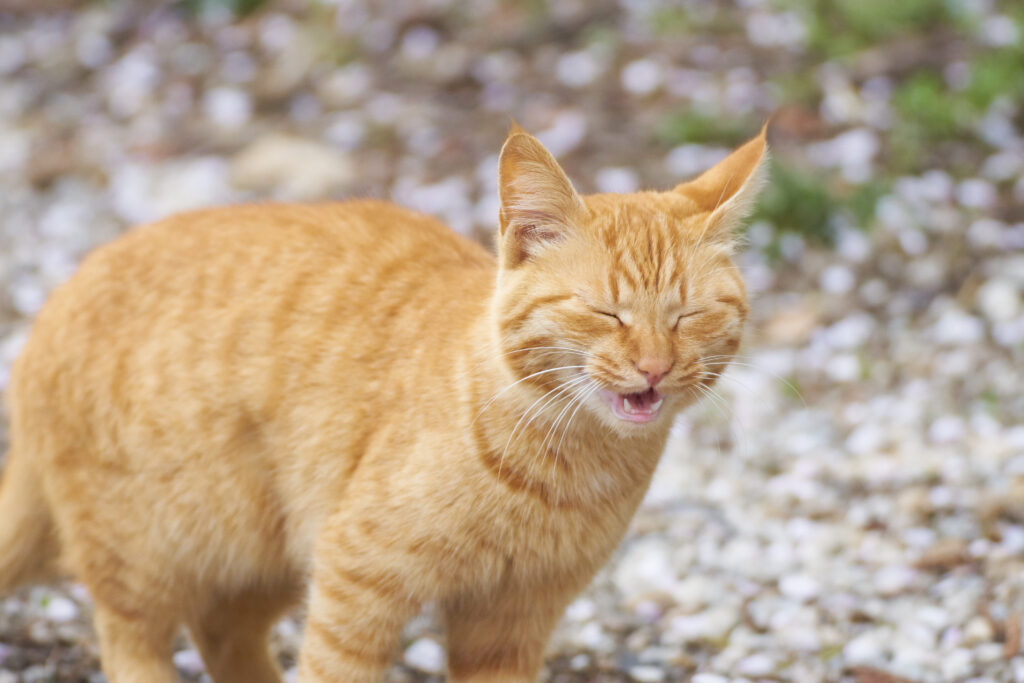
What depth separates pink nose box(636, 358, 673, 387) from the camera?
2434 mm

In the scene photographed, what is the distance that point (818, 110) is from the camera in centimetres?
639

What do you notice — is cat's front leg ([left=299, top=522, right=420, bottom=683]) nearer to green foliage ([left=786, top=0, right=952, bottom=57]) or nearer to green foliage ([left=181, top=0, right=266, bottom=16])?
green foliage ([left=786, top=0, right=952, bottom=57])

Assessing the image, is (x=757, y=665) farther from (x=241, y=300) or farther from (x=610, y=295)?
(x=241, y=300)

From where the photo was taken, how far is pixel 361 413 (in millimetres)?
2900

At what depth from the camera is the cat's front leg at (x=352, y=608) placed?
272 centimetres

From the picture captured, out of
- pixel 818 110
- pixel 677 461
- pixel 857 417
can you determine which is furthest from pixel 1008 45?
pixel 677 461

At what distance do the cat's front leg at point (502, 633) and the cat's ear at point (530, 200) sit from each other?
33.2 inches

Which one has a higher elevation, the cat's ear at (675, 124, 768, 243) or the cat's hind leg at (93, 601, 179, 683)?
the cat's ear at (675, 124, 768, 243)

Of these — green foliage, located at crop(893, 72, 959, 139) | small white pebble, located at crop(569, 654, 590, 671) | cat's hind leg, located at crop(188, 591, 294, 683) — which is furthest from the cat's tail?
green foliage, located at crop(893, 72, 959, 139)

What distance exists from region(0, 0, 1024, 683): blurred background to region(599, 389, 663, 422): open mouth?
690 millimetres

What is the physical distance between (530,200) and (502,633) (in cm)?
110

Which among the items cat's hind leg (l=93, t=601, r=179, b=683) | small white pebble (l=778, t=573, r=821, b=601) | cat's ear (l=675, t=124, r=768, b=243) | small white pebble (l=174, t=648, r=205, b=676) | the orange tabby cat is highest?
cat's ear (l=675, t=124, r=768, b=243)

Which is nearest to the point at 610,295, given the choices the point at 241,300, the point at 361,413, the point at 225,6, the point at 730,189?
the point at 730,189

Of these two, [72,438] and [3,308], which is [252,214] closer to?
[72,438]
